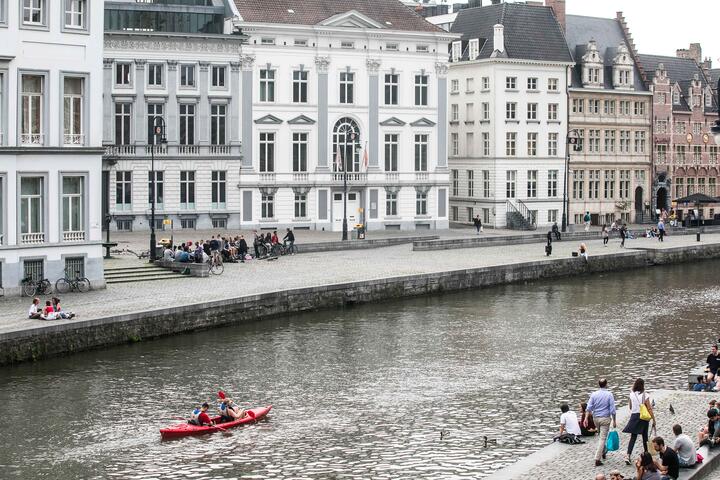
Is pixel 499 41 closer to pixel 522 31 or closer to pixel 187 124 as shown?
pixel 522 31

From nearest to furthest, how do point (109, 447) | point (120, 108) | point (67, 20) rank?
point (109, 447) → point (67, 20) → point (120, 108)

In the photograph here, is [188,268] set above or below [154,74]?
below

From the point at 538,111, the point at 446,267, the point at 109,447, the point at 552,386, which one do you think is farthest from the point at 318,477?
the point at 538,111

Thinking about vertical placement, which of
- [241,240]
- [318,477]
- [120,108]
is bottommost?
[318,477]

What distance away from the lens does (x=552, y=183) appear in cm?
9656

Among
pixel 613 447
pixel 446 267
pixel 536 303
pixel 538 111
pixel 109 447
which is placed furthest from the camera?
pixel 538 111

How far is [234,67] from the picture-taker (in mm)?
79812

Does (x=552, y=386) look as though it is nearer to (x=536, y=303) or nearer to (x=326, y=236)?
(x=536, y=303)

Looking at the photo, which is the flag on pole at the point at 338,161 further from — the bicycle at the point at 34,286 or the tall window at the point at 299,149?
the bicycle at the point at 34,286

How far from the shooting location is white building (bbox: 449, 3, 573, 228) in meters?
94.0

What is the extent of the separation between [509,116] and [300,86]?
1885 cm

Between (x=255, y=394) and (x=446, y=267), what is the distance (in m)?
27.6

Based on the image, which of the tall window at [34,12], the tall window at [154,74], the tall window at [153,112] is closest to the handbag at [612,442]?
the tall window at [34,12]

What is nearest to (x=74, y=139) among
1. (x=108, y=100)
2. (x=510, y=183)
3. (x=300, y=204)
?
(x=108, y=100)
